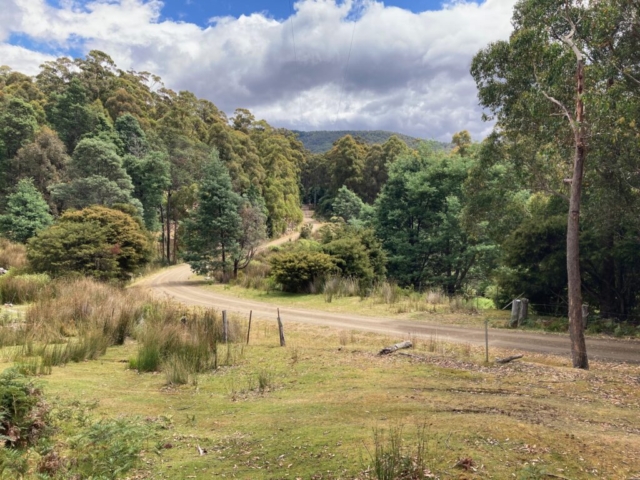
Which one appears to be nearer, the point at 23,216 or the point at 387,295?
the point at 387,295

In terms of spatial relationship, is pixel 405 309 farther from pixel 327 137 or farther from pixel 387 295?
pixel 327 137

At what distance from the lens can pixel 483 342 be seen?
11.7m

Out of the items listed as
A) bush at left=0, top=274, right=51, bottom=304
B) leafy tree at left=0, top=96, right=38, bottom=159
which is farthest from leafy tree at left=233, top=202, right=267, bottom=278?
leafy tree at left=0, top=96, right=38, bottom=159

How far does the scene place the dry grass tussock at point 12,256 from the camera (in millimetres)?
22567

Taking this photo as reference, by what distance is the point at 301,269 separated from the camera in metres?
22.0

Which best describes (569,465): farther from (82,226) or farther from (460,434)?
(82,226)

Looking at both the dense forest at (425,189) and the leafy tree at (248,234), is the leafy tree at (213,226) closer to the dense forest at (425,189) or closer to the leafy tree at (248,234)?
the dense forest at (425,189)

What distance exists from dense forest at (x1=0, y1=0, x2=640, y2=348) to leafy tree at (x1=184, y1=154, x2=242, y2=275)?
0.09 metres

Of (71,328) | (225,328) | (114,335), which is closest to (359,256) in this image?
(225,328)

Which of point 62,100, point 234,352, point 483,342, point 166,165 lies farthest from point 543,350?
point 62,100

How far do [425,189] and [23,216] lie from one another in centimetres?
2579

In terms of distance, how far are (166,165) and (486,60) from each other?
107ft

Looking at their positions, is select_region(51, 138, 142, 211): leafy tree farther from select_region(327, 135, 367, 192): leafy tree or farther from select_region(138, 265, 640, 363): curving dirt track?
select_region(327, 135, 367, 192): leafy tree

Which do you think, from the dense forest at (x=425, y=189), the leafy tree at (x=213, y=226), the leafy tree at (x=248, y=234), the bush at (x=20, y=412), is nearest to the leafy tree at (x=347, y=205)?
the dense forest at (x=425, y=189)
